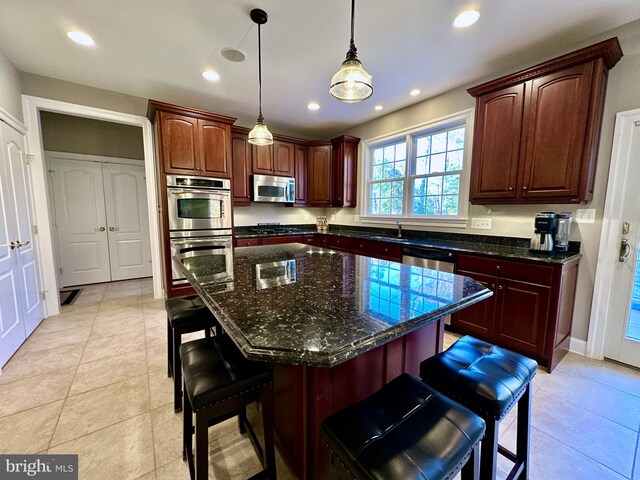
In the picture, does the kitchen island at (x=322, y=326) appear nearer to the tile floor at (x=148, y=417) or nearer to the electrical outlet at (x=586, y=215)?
the tile floor at (x=148, y=417)

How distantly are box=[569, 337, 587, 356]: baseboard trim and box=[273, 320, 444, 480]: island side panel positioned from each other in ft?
6.80

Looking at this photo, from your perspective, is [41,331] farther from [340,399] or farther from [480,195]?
[480,195]

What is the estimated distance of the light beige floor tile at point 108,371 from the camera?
1931mm

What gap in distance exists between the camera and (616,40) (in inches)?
75.6

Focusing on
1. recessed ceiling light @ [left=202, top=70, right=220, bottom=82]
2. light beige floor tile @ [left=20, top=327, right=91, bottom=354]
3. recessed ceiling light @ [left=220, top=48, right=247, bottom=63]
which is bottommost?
light beige floor tile @ [left=20, top=327, right=91, bottom=354]

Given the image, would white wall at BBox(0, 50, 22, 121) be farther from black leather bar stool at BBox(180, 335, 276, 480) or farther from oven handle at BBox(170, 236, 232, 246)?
black leather bar stool at BBox(180, 335, 276, 480)

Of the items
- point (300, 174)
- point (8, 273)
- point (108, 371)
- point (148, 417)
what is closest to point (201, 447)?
point (148, 417)

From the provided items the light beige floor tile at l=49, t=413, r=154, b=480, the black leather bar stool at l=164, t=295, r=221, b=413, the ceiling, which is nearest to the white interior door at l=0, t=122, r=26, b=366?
the ceiling

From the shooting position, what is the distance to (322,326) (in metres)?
0.83

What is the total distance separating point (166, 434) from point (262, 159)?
11.8 feet

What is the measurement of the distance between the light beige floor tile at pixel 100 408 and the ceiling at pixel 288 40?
9.02ft

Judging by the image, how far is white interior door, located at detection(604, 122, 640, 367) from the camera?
2.07 m

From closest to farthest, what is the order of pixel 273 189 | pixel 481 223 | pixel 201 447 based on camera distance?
pixel 201 447 → pixel 481 223 → pixel 273 189

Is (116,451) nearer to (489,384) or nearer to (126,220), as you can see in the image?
(489,384)
